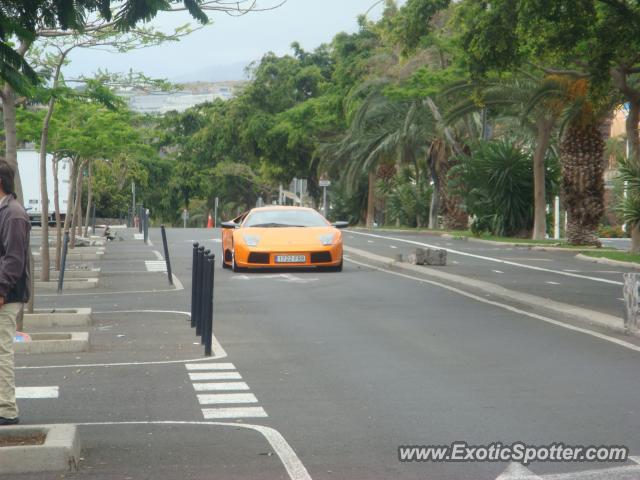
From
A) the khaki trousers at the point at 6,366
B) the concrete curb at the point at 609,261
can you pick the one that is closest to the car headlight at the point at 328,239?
the concrete curb at the point at 609,261

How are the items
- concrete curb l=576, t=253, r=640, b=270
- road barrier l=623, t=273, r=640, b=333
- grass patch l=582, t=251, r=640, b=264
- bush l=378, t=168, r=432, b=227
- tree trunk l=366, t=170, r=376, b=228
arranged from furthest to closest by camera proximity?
tree trunk l=366, t=170, r=376, b=228, bush l=378, t=168, r=432, b=227, grass patch l=582, t=251, r=640, b=264, concrete curb l=576, t=253, r=640, b=270, road barrier l=623, t=273, r=640, b=333

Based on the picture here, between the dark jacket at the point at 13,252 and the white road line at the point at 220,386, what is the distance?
241cm

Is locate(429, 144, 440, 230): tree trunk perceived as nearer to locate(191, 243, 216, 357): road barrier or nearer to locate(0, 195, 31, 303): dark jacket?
locate(191, 243, 216, 357): road barrier

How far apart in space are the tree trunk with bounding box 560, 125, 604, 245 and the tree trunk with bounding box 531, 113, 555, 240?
8.67 feet

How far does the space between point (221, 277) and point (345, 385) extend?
14.2 m

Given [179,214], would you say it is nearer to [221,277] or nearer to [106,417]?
[221,277]

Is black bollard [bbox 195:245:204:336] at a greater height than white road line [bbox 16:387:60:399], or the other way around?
black bollard [bbox 195:245:204:336]

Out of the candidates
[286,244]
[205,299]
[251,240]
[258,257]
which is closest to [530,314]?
[205,299]

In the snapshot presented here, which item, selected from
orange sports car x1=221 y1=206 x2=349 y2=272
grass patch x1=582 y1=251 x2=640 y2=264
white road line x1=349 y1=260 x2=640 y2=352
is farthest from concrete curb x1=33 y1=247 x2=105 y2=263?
grass patch x1=582 y1=251 x2=640 y2=264

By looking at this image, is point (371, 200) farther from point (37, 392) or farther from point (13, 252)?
point (13, 252)

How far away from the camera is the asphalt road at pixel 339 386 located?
790cm

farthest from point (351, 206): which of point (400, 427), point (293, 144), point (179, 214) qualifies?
point (400, 427)

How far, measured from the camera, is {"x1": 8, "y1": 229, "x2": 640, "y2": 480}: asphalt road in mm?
7902

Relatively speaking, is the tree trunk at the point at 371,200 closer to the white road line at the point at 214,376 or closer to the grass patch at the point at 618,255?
the grass patch at the point at 618,255
